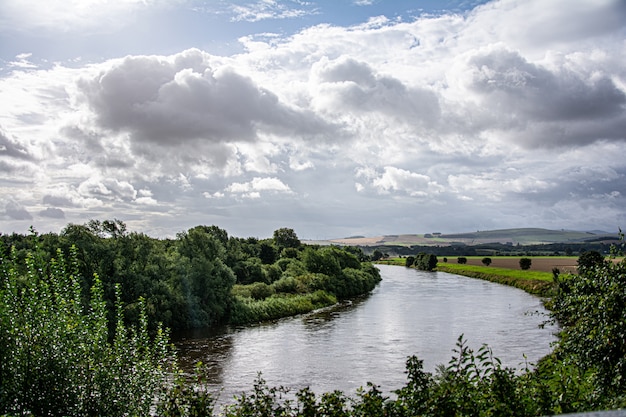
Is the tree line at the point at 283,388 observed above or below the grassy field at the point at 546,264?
above

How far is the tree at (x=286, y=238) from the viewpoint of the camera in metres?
133

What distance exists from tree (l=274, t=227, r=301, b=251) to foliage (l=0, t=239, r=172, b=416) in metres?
119

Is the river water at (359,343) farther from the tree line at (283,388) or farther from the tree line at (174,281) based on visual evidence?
the tree line at (283,388)

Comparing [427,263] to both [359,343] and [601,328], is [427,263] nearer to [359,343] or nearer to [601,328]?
[359,343]

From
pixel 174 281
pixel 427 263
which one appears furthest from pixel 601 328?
pixel 427 263

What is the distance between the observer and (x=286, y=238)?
5295 inches

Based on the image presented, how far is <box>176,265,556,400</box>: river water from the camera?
28219mm

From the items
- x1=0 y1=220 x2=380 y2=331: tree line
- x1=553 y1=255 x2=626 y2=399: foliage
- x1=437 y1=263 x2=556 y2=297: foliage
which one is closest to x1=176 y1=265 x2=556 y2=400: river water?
x1=0 y1=220 x2=380 y2=331: tree line

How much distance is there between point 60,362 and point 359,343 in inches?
1135

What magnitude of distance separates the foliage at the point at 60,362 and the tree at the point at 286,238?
4690 inches

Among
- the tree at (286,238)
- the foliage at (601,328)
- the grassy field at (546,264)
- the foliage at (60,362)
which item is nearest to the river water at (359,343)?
the foliage at (601,328)

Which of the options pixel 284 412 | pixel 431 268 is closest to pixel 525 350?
pixel 284 412

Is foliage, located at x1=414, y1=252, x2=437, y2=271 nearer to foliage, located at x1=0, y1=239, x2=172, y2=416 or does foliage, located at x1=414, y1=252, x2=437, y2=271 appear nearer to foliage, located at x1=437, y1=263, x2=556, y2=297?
foliage, located at x1=437, y1=263, x2=556, y2=297

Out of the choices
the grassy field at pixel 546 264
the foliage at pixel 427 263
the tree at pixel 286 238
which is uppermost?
the tree at pixel 286 238
